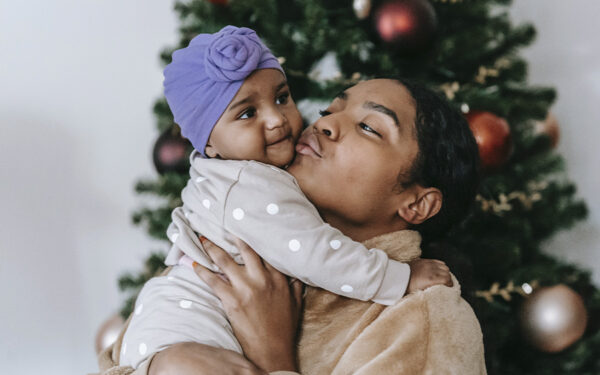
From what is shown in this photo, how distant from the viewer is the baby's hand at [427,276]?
95 cm

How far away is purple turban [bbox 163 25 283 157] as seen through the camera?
1001 mm

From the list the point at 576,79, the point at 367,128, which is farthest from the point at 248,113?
the point at 576,79

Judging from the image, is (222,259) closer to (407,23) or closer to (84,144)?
(407,23)

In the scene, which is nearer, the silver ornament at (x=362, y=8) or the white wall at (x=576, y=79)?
the silver ornament at (x=362, y=8)

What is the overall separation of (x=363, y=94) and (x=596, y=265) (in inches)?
79.9

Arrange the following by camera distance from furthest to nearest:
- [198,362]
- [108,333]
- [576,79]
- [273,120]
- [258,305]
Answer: [576,79]
[108,333]
[273,120]
[258,305]
[198,362]

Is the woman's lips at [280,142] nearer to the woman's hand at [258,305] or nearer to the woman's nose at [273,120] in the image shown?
the woman's nose at [273,120]

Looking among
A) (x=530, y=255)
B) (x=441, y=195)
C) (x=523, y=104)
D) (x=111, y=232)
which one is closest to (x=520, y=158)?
(x=523, y=104)

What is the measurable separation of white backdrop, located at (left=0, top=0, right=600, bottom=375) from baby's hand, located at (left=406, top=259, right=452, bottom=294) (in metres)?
1.70

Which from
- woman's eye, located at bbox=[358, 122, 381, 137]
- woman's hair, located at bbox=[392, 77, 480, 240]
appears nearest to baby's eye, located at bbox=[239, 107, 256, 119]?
woman's eye, located at bbox=[358, 122, 381, 137]

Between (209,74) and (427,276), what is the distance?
0.62 m

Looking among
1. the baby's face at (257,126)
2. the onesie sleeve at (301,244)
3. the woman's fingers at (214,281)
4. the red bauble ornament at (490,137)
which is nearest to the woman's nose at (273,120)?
the baby's face at (257,126)

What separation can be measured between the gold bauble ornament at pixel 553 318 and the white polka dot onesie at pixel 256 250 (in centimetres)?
90

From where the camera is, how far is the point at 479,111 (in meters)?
1.50
